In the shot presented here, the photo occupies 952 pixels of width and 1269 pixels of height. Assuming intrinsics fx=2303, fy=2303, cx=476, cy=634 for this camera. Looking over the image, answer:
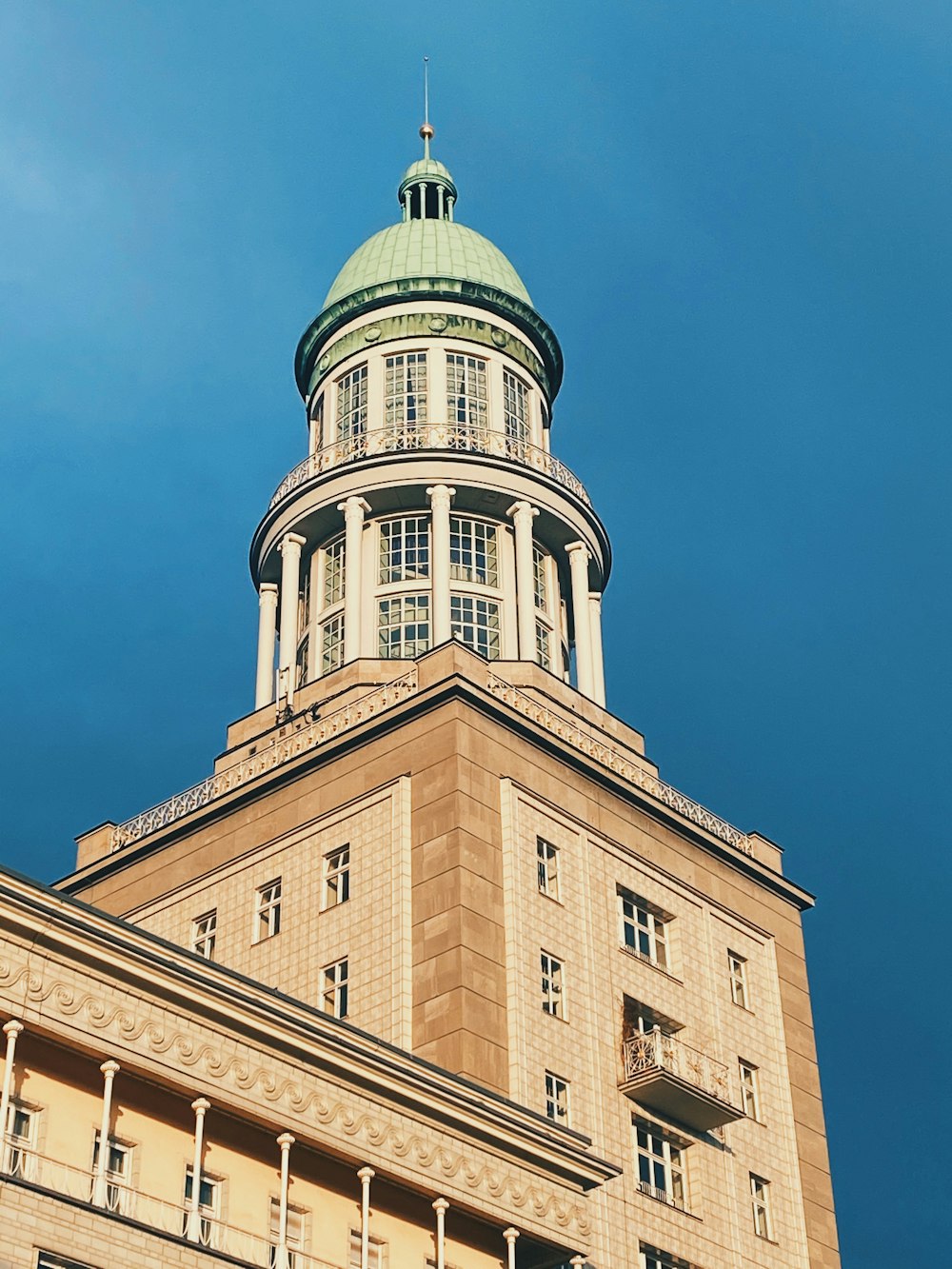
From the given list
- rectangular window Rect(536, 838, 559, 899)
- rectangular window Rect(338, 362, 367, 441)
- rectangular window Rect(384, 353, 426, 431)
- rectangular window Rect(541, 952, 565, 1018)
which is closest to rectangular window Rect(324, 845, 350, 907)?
rectangular window Rect(536, 838, 559, 899)

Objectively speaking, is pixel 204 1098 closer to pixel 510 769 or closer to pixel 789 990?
pixel 510 769

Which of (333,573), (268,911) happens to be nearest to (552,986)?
(268,911)

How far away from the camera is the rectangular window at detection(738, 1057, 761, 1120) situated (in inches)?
2598

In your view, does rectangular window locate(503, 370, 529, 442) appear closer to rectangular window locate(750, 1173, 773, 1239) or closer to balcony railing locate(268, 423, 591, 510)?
balcony railing locate(268, 423, 591, 510)

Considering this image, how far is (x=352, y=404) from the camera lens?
81.8 meters

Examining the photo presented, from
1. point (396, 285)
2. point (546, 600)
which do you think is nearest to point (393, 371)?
point (396, 285)

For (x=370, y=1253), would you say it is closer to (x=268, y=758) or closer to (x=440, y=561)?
(x=268, y=758)

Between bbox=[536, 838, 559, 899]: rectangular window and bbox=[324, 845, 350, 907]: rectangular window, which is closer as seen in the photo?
bbox=[536, 838, 559, 899]: rectangular window

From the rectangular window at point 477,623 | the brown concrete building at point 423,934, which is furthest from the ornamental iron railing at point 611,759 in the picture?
the rectangular window at point 477,623

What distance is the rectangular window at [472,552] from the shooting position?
76.1 m

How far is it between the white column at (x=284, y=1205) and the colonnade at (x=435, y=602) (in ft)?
93.8

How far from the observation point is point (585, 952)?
6303 cm

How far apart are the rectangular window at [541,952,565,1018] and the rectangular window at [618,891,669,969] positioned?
3.56 m

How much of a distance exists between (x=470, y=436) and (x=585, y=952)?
22.2m
